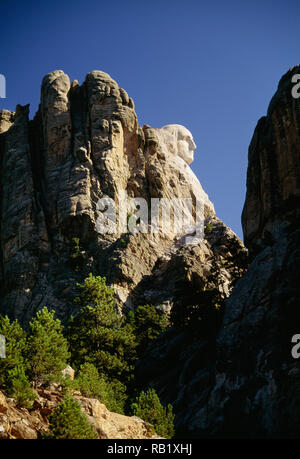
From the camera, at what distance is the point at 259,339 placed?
31344 millimetres

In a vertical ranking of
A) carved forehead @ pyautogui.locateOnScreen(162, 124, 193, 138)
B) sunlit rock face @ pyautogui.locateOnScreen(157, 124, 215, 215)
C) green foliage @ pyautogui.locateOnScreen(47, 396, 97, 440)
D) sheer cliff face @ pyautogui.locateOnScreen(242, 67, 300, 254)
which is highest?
carved forehead @ pyautogui.locateOnScreen(162, 124, 193, 138)

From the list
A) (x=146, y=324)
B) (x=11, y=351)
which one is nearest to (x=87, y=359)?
(x=11, y=351)

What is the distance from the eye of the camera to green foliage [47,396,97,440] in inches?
851

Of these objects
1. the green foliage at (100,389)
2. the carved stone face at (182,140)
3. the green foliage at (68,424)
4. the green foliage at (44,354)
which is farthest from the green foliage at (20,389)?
the carved stone face at (182,140)

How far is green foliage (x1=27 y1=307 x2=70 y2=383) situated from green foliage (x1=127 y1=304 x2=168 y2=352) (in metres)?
16.9

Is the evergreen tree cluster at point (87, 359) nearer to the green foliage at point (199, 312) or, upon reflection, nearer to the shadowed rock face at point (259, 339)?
the shadowed rock face at point (259, 339)

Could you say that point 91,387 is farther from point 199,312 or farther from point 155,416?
point 199,312

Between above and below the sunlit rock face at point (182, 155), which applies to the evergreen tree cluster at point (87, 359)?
below

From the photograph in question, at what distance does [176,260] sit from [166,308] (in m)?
7.15

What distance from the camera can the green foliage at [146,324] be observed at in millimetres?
46125

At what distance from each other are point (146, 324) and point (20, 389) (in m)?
25.2

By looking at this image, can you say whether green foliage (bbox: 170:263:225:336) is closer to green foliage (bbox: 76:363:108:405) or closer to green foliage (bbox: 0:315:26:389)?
green foliage (bbox: 76:363:108:405)

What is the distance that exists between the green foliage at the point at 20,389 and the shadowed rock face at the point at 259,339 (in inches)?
430

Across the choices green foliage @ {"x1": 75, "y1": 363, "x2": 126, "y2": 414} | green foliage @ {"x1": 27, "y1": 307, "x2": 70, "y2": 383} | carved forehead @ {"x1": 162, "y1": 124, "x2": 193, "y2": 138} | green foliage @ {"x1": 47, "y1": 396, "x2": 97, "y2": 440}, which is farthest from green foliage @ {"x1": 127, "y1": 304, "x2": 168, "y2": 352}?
carved forehead @ {"x1": 162, "y1": 124, "x2": 193, "y2": 138}
